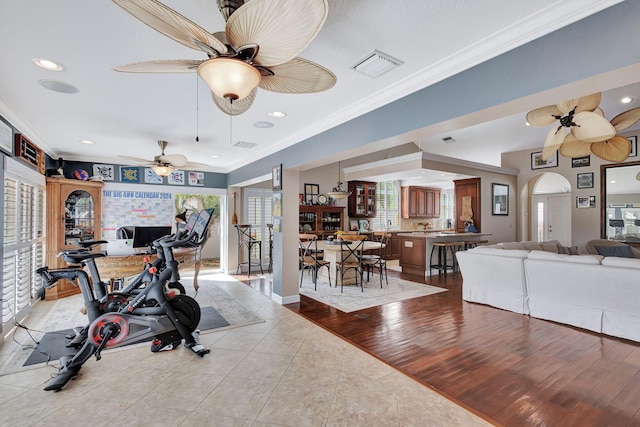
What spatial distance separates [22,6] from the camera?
1.79m

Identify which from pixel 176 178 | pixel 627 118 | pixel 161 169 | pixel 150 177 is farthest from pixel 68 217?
pixel 627 118

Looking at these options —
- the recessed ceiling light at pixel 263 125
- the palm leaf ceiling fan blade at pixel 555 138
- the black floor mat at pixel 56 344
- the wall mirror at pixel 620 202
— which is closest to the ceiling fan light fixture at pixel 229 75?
the recessed ceiling light at pixel 263 125

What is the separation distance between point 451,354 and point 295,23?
3.05 metres

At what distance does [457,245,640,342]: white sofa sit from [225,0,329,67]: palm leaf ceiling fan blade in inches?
158

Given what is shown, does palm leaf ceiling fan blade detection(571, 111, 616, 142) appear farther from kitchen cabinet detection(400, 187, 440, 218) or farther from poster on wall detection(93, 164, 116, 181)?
poster on wall detection(93, 164, 116, 181)

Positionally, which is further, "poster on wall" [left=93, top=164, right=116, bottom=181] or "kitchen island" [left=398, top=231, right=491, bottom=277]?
"kitchen island" [left=398, top=231, right=491, bottom=277]

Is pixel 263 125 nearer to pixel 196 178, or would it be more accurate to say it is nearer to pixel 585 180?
pixel 196 178

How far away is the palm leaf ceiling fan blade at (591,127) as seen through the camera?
3191 mm

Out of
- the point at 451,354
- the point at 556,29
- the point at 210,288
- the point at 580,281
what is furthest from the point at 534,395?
the point at 210,288

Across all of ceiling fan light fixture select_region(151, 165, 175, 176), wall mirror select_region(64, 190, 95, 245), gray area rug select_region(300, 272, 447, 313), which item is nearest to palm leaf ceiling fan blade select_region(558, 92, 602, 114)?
gray area rug select_region(300, 272, 447, 313)

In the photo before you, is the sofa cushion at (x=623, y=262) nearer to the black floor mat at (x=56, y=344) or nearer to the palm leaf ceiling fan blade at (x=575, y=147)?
the palm leaf ceiling fan blade at (x=575, y=147)

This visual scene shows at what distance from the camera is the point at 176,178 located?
22.1 feet

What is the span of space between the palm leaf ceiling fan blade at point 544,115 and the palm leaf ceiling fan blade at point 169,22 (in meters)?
3.46

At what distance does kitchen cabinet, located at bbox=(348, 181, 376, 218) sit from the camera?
907cm
